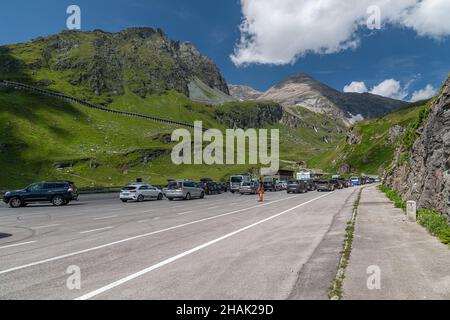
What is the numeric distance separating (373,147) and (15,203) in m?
110

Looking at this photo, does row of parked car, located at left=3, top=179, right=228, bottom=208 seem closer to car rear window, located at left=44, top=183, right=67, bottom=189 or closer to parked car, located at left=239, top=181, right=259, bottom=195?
car rear window, located at left=44, top=183, right=67, bottom=189

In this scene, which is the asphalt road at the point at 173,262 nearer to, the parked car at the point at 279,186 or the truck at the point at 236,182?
the truck at the point at 236,182

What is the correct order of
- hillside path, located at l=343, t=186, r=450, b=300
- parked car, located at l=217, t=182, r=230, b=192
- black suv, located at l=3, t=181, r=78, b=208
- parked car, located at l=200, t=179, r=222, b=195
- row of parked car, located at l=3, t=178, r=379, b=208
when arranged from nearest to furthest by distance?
hillside path, located at l=343, t=186, r=450, b=300 < black suv, located at l=3, t=181, r=78, b=208 < row of parked car, located at l=3, t=178, r=379, b=208 < parked car, located at l=200, t=179, r=222, b=195 < parked car, located at l=217, t=182, r=230, b=192

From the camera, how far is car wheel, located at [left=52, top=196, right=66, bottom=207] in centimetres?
3241

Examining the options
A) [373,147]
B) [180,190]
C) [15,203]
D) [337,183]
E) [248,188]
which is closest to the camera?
[15,203]

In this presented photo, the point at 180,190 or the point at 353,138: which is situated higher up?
the point at 353,138

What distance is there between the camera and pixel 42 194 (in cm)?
3216

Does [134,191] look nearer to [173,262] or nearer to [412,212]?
[412,212]

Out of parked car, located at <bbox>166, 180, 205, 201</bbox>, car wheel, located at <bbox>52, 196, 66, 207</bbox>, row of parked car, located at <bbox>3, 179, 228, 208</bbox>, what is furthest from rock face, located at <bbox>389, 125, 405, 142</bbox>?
car wheel, located at <bbox>52, 196, 66, 207</bbox>

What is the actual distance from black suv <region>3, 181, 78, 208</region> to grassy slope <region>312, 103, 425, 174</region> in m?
94.8

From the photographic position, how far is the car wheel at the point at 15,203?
30.8 metres

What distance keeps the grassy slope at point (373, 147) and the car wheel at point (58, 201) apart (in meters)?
95.1

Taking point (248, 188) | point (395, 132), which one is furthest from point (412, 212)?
point (395, 132)
